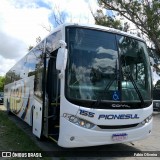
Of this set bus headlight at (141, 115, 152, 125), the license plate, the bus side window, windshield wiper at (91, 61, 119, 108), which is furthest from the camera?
the bus side window

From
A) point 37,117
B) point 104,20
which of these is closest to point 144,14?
point 104,20

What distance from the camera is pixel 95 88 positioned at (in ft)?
24.0

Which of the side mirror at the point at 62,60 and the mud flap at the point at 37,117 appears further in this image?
the mud flap at the point at 37,117

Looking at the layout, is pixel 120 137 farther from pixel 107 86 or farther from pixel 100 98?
pixel 107 86

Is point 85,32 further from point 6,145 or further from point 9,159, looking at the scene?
point 6,145

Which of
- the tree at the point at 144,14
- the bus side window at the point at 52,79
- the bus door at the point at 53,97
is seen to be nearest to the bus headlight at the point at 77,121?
the bus door at the point at 53,97

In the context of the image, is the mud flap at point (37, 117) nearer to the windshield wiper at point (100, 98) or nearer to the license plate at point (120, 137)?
the windshield wiper at point (100, 98)

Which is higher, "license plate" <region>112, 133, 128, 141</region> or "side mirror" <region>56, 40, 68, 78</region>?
"side mirror" <region>56, 40, 68, 78</region>

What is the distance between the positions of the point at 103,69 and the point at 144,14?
22461 mm

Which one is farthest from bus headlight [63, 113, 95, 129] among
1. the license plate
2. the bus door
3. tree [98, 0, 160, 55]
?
tree [98, 0, 160, 55]

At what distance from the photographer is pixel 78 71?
7.36m

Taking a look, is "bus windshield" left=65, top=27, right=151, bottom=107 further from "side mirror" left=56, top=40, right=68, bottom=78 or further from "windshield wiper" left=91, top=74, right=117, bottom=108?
"side mirror" left=56, top=40, right=68, bottom=78

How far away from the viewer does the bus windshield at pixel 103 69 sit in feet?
23.9

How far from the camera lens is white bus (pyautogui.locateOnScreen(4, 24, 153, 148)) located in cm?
708
